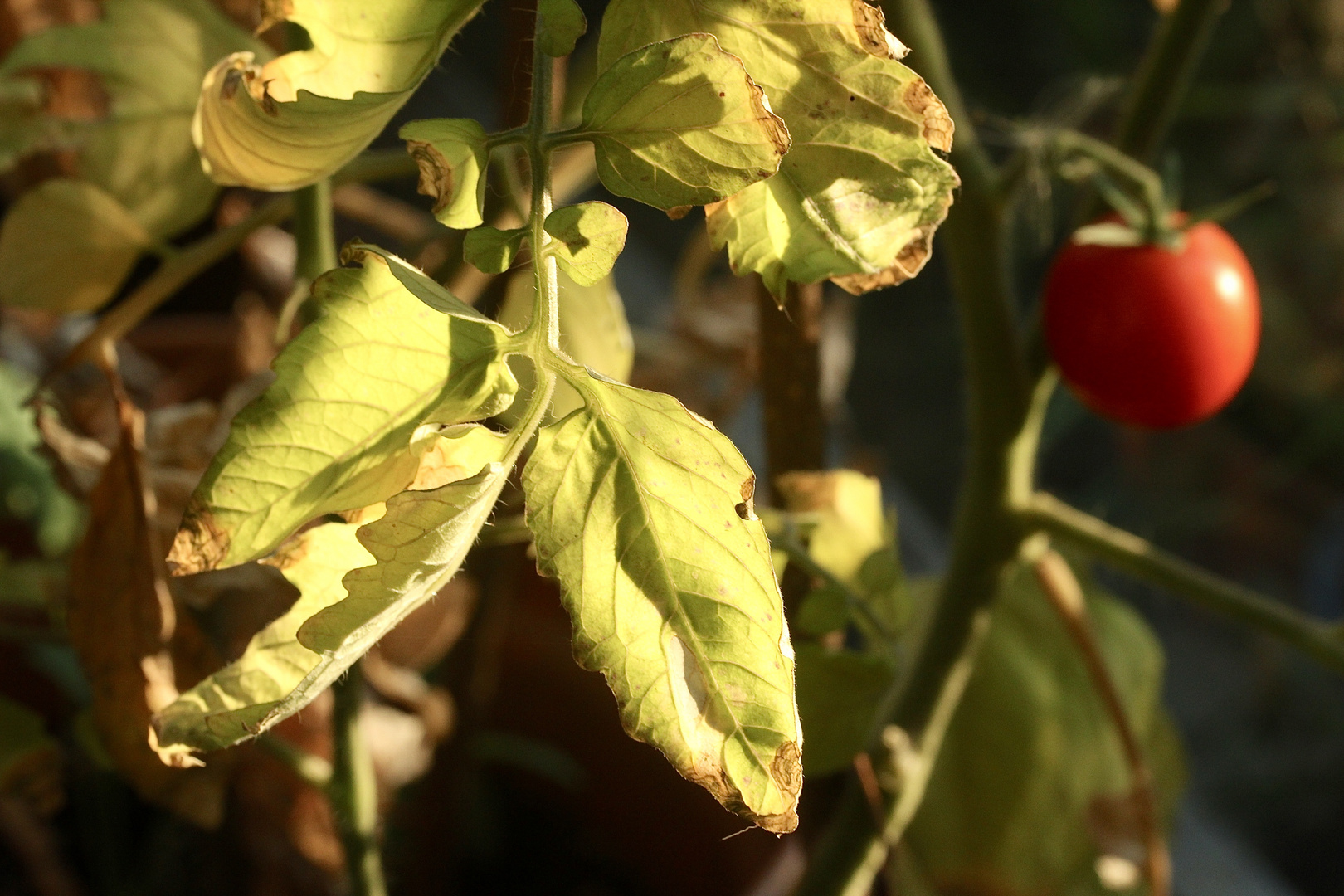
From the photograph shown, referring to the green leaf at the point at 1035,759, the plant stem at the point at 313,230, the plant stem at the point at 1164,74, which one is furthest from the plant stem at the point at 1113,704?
the plant stem at the point at 313,230

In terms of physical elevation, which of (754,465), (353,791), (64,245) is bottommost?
(754,465)

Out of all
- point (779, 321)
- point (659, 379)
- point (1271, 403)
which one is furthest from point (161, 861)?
point (1271, 403)

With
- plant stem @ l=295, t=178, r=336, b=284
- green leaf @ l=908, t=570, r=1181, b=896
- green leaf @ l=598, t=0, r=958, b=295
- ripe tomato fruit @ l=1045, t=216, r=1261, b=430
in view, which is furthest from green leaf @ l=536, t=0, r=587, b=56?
green leaf @ l=908, t=570, r=1181, b=896

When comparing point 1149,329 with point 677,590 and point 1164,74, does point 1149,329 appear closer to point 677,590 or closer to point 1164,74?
point 1164,74

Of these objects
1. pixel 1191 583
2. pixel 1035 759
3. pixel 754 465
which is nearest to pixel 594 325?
pixel 1191 583

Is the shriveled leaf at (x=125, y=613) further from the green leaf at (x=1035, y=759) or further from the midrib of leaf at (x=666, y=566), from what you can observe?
the green leaf at (x=1035, y=759)

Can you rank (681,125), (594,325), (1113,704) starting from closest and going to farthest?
(681,125) < (594,325) < (1113,704)

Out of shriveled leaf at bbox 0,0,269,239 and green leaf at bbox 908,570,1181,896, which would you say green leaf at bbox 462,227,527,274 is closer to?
shriveled leaf at bbox 0,0,269,239

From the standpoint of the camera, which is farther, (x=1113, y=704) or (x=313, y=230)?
(x=1113, y=704)
